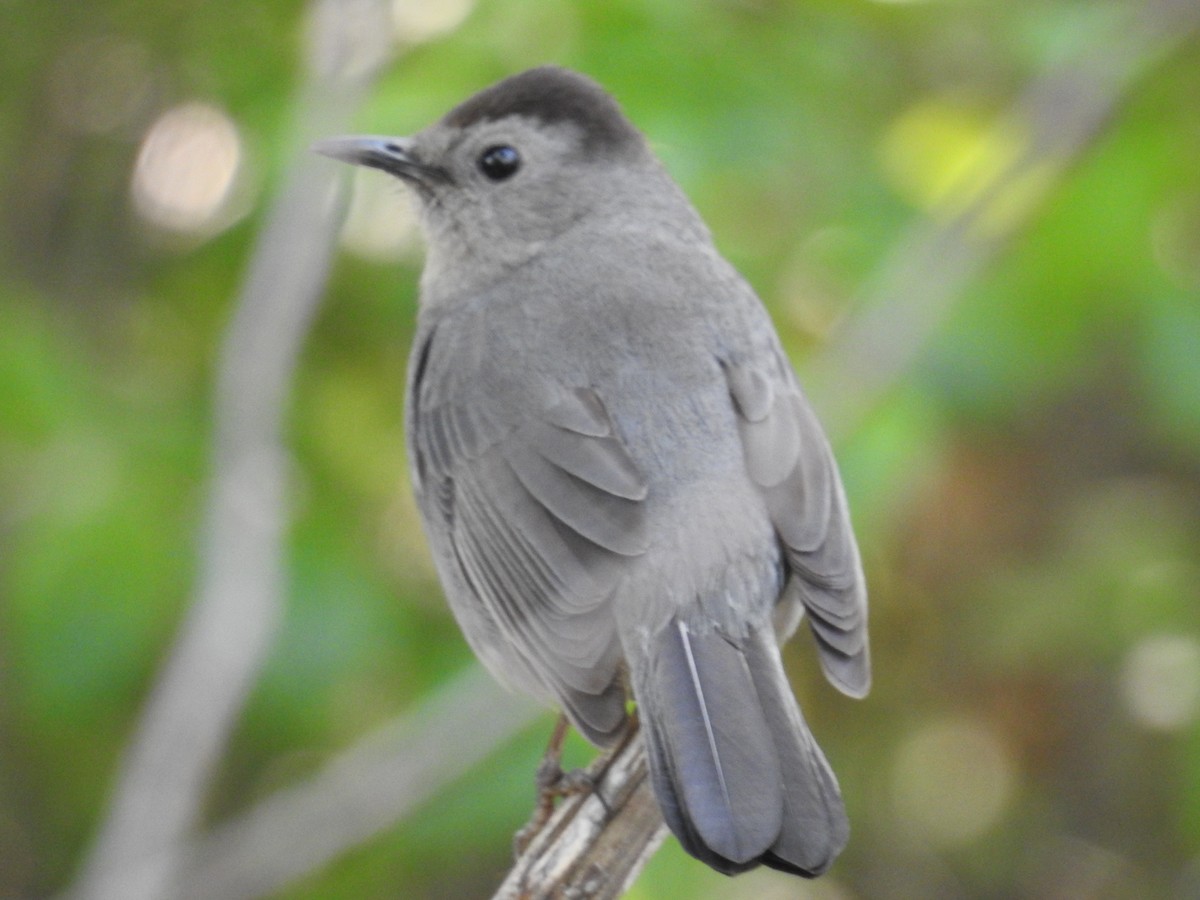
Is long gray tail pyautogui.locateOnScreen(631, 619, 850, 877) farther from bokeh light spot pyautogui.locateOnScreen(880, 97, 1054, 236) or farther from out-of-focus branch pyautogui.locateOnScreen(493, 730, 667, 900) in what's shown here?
bokeh light spot pyautogui.locateOnScreen(880, 97, 1054, 236)

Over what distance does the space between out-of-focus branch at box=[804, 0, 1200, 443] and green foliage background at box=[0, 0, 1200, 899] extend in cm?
6

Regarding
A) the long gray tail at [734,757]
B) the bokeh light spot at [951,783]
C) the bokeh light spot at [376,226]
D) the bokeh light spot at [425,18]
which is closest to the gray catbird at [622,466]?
the long gray tail at [734,757]

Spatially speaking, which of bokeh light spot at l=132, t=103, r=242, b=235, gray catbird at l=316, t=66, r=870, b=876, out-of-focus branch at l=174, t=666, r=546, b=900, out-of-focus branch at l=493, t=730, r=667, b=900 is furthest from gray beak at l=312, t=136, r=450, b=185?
out-of-focus branch at l=493, t=730, r=667, b=900

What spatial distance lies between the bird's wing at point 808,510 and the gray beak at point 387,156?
92 centimetres

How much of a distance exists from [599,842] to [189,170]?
9.14ft

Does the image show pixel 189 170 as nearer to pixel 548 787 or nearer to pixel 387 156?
pixel 387 156

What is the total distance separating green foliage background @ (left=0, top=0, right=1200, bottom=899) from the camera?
3.77m

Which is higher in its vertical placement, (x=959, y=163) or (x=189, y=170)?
(x=189, y=170)

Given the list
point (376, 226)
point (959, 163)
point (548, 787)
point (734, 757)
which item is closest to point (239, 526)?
point (548, 787)

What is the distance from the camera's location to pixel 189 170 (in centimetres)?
464

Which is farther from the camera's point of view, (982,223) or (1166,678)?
(1166,678)

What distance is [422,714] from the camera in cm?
376

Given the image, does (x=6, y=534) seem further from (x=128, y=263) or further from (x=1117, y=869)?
(x=1117, y=869)

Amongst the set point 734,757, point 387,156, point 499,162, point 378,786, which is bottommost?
point 734,757
